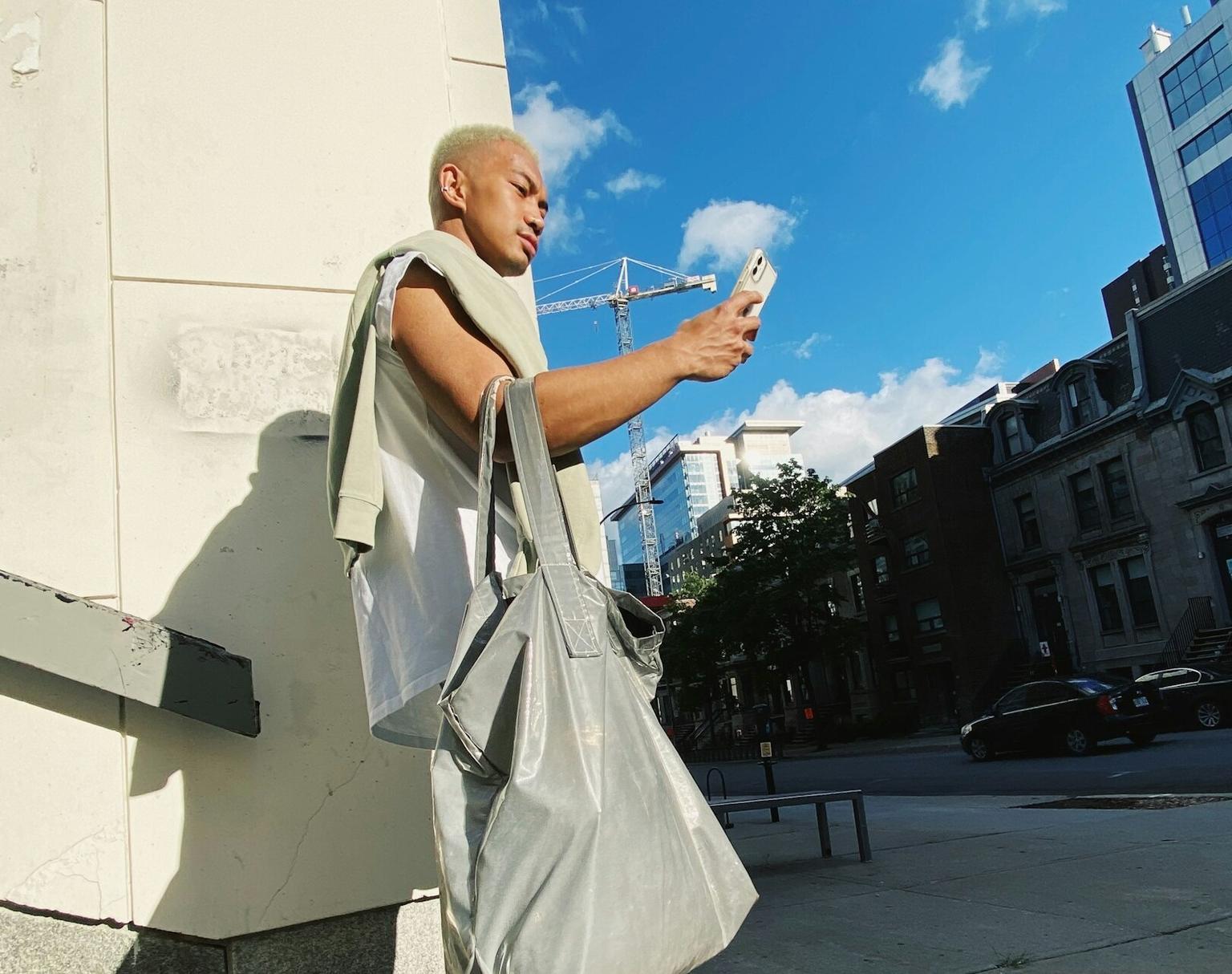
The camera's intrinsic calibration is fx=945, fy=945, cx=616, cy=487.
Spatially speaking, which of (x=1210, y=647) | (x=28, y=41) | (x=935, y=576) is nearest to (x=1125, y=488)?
(x=1210, y=647)

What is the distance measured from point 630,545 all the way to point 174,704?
184 m

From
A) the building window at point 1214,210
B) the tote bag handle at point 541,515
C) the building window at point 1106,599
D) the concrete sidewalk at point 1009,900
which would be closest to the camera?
the tote bag handle at point 541,515

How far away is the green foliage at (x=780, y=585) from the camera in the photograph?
39.5 m

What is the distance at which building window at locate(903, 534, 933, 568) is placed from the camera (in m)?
38.0

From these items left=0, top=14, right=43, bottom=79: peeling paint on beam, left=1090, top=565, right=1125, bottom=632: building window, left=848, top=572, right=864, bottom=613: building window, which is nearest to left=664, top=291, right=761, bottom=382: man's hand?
Result: left=0, top=14, right=43, bottom=79: peeling paint on beam

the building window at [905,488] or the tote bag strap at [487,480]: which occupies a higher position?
the building window at [905,488]

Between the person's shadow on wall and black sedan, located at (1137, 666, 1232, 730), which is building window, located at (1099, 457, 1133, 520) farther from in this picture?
the person's shadow on wall

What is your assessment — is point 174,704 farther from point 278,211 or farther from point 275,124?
point 275,124

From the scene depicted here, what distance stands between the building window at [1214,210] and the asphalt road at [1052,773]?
120 ft

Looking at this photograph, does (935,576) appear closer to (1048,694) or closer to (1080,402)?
(1080,402)

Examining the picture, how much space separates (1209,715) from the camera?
19.4 m

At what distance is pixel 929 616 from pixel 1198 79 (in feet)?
106

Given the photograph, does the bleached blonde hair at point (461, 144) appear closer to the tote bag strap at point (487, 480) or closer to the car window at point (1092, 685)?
the tote bag strap at point (487, 480)

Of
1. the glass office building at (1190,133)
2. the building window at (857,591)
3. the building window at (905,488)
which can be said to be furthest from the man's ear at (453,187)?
Answer: the glass office building at (1190,133)
